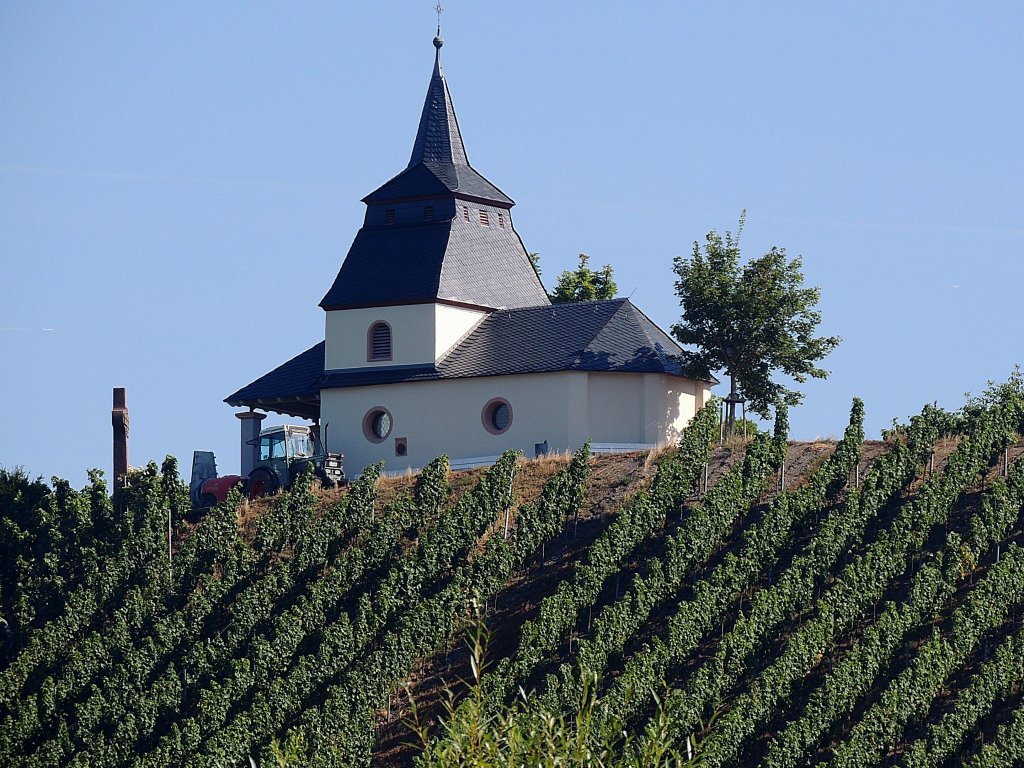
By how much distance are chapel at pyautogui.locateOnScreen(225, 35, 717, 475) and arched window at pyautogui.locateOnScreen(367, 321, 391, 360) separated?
0.04 m

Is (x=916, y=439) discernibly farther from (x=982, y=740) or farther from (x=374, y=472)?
(x=374, y=472)

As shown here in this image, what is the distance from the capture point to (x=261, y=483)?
44.7 meters

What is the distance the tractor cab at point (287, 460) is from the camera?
147ft

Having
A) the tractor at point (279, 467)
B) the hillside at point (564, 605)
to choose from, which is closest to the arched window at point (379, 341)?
the tractor at point (279, 467)

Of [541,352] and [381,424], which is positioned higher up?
[541,352]

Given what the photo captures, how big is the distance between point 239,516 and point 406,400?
696cm

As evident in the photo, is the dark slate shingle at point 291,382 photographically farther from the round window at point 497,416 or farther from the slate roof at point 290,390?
the round window at point 497,416

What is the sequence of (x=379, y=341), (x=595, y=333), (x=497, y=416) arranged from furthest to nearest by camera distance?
(x=379, y=341)
(x=595, y=333)
(x=497, y=416)

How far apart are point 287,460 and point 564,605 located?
1230 centimetres

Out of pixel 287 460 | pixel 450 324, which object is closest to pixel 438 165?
pixel 450 324

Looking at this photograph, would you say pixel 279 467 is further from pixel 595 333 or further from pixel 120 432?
pixel 595 333

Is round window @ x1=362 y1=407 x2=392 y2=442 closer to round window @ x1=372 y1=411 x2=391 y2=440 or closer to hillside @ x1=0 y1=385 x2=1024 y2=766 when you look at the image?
round window @ x1=372 y1=411 x2=391 y2=440

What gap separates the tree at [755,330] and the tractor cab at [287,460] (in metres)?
9.81

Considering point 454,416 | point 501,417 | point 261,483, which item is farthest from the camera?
point 454,416
